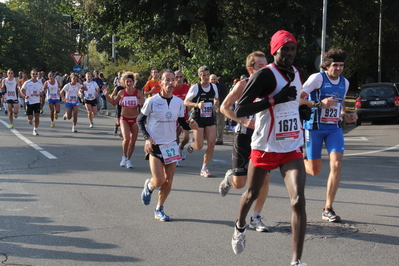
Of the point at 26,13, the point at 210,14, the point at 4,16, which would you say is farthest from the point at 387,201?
the point at 26,13

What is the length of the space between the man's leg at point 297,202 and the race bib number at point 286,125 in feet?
0.73

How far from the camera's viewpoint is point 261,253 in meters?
5.21

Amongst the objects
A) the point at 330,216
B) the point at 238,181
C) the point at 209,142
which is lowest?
the point at 330,216

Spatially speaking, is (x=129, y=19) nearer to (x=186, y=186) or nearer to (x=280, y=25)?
(x=280, y=25)

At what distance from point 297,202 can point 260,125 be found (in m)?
0.79

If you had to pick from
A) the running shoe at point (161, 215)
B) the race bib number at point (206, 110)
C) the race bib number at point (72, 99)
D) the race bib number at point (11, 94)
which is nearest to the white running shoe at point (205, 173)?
the race bib number at point (206, 110)

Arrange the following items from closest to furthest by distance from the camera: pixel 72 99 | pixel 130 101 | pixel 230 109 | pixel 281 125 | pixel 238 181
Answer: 1. pixel 281 125
2. pixel 230 109
3. pixel 238 181
4. pixel 130 101
5. pixel 72 99

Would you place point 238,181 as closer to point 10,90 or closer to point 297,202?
point 297,202

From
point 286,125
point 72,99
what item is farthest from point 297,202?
point 72,99

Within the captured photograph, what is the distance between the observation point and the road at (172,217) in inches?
203

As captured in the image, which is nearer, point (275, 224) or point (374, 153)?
point (275, 224)

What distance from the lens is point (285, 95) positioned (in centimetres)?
455

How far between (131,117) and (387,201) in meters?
5.06

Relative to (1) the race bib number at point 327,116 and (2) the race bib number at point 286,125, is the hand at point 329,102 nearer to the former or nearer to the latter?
(1) the race bib number at point 327,116
